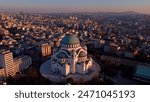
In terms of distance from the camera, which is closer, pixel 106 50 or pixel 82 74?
pixel 82 74

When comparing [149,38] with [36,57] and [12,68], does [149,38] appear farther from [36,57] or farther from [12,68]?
[12,68]

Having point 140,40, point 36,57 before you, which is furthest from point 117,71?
point 140,40

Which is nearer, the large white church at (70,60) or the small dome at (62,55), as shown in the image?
the large white church at (70,60)

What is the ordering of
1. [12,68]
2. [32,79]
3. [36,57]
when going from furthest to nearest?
[36,57]
[12,68]
[32,79]

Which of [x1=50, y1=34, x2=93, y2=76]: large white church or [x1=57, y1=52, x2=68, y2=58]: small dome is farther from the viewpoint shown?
[x1=57, y1=52, x2=68, y2=58]: small dome

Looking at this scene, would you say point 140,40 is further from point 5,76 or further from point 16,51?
point 5,76

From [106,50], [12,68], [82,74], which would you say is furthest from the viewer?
[106,50]

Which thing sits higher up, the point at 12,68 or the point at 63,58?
the point at 63,58
